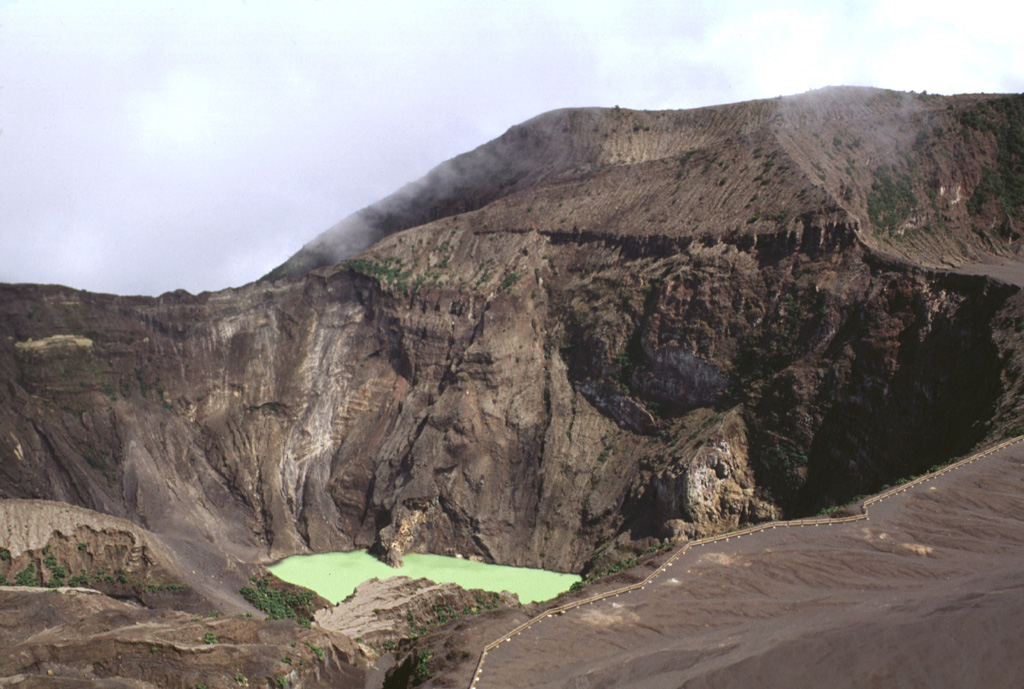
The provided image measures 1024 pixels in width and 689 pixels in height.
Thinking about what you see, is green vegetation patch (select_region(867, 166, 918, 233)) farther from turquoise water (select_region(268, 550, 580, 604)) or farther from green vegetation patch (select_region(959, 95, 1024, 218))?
turquoise water (select_region(268, 550, 580, 604))

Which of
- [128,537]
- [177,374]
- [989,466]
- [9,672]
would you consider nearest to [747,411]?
[989,466]

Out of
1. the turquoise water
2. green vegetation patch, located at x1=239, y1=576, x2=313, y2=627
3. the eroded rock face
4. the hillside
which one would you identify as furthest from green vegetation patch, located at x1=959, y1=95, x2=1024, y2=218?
green vegetation patch, located at x1=239, y1=576, x2=313, y2=627

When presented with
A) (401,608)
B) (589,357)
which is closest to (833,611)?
(401,608)

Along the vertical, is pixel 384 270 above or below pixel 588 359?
above

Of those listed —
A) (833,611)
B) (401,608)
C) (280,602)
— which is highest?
(833,611)

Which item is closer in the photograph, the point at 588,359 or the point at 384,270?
the point at 588,359

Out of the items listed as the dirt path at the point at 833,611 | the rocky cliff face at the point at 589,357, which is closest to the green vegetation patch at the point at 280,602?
the rocky cliff face at the point at 589,357

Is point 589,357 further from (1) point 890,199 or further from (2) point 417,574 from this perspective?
(1) point 890,199

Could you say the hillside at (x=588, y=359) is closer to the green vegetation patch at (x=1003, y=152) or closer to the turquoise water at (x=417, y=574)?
the green vegetation patch at (x=1003, y=152)
